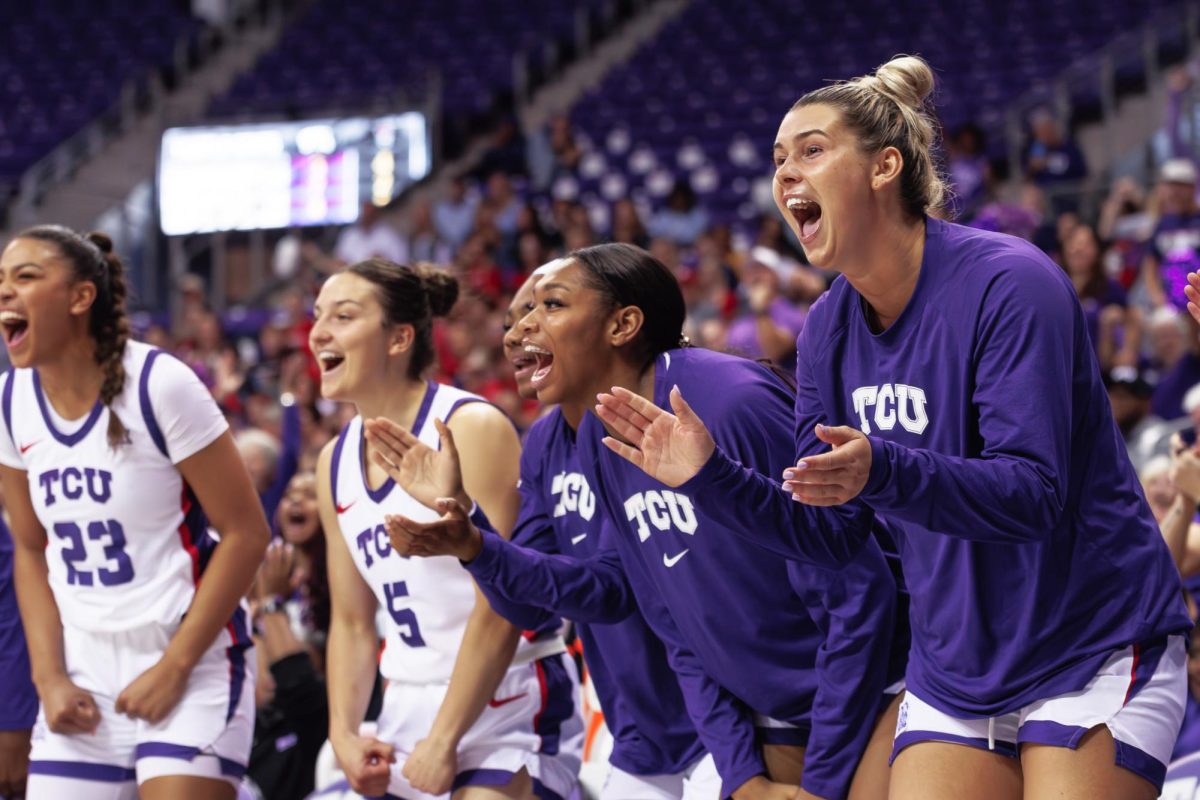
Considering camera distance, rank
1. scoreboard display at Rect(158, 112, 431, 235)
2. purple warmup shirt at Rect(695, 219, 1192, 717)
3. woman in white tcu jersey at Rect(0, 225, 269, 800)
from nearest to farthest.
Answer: purple warmup shirt at Rect(695, 219, 1192, 717), woman in white tcu jersey at Rect(0, 225, 269, 800), scoreboard display at Rect(158, 112, 431, 235)

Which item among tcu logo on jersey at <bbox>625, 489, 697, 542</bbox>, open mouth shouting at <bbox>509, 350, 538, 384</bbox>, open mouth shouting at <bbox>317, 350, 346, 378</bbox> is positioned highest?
open mouth shouting at <bbox>509, 350, 538, 384</bbox>

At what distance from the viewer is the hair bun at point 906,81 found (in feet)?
8.84

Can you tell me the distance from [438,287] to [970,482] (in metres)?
Result: 2.19

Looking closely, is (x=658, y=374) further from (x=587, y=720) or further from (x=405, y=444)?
(x=587, y=720)

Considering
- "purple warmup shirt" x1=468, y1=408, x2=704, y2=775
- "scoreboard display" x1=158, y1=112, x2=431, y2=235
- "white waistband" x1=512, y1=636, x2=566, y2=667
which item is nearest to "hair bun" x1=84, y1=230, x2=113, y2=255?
"purple warmup shirt" x1=468, y1=408, x2=704, y2=775

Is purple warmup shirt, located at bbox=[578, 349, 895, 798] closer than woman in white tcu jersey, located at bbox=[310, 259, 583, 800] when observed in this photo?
Yes

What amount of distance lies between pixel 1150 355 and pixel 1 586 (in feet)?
17.5

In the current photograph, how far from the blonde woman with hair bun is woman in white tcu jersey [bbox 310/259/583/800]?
1.25m

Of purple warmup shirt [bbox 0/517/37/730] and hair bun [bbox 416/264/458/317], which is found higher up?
hair bun [bbox 416/264/458/317]

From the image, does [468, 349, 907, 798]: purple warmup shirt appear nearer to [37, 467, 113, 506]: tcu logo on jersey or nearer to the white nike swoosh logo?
the white nike swoosh logo

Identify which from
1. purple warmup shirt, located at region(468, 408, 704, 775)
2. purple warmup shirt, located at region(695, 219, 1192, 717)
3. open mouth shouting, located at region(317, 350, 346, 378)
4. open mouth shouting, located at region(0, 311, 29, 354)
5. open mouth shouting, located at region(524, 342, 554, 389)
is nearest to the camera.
→ purple warmup shirt, located at region(695, 219, 1192, 717)

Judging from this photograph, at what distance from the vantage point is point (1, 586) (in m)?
4.19

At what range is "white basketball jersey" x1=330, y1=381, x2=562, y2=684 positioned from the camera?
146 inches

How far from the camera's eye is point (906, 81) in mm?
2723
